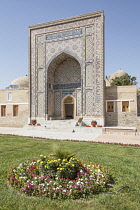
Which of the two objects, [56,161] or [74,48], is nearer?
[56,161]

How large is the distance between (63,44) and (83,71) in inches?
136

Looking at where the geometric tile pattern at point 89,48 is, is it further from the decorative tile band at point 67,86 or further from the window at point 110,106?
the window at point 110,106

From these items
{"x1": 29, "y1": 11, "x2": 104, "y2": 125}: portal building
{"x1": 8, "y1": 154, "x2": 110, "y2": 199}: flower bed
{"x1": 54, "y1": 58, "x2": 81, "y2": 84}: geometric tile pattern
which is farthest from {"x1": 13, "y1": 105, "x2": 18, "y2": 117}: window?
{"x1": 8, "y1": 154, "x2": 110, "y2": 199}: flower bed

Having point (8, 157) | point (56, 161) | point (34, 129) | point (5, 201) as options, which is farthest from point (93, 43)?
point (5, 201)

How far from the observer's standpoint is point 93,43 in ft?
48.7

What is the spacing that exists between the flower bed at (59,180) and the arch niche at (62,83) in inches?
520

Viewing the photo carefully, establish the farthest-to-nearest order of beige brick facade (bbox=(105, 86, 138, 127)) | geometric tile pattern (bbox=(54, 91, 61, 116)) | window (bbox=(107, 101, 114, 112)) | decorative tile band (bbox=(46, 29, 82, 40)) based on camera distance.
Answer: geometric tile pattern (bbox=(54, 91, 61, 116)), decorative tile band (bbox=(46, 29, 82, 40)), window (bbox=(107, 101, 114, 112)), beige brick facade (bbox=(105, 86, 138, 127))

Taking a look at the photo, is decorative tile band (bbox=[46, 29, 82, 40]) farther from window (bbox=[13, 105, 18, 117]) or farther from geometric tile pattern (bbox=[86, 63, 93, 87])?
window (bbox=[13, 105, 18, 117])

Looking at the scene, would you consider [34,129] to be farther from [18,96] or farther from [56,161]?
[56,161]

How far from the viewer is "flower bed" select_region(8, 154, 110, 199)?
2.84 metres

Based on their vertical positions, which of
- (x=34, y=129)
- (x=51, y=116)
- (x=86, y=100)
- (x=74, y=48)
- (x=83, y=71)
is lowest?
(x=34, y=129)

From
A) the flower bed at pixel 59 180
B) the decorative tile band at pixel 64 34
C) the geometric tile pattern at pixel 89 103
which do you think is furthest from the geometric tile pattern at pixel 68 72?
the flower bed at pixel 59 180

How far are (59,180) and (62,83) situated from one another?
1485 cm

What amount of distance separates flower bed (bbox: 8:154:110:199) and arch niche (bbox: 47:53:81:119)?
13197 millimetres
